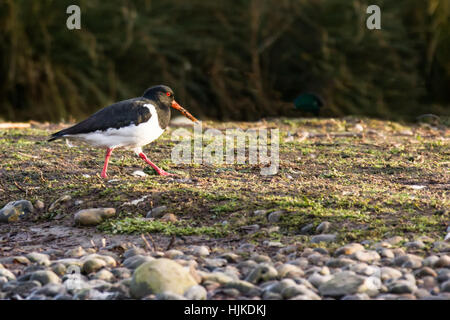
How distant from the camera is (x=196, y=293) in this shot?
11.0ft

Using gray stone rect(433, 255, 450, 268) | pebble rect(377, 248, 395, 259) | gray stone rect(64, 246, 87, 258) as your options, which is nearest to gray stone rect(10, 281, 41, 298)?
gray stone rect(64, 246, 87, 258)

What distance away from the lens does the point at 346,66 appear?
1120 centimetres

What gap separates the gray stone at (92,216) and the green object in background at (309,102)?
618 centimetres

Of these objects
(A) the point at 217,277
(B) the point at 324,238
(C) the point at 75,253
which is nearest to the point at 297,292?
(A) the point at 217,277

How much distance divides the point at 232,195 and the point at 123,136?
1285 mm

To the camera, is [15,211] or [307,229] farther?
[15,211]

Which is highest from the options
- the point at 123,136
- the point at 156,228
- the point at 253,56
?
the point at 253,56

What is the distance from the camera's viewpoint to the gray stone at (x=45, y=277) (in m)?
3.66

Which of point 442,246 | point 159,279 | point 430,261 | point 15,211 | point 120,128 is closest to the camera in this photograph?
point 159,279

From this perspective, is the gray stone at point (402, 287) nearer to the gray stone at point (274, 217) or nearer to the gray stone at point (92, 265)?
the gray stone at point (274, 217)

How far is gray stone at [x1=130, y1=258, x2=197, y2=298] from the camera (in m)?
3.40

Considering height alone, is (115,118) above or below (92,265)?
above

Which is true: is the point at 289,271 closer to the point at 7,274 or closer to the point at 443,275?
the point at 443,275

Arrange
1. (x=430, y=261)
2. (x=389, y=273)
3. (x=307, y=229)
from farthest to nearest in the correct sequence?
(x=307, y=229) → (x=430, y=261) → (x=389, y=273)
